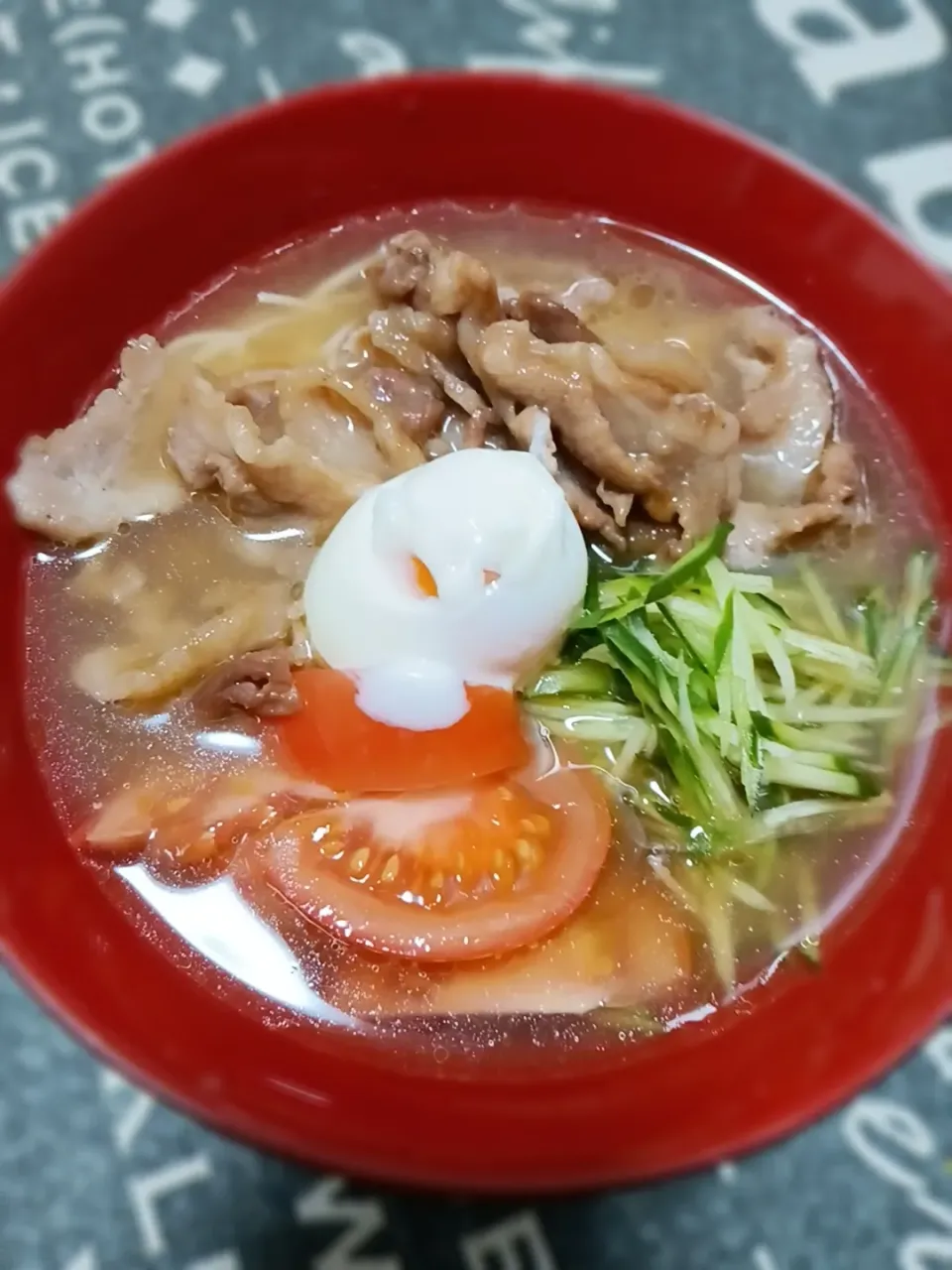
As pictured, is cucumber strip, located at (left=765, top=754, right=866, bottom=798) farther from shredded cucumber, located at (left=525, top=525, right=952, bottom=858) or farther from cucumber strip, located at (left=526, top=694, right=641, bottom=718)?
cucumber strip, located at (left=526, top=694, right=641, bottom=718)

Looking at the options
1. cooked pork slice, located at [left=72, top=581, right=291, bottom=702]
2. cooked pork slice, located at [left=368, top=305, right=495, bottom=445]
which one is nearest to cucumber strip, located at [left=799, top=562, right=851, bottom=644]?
cooked pork slice, located at [left=368, top=305, right=495, bottom=445]

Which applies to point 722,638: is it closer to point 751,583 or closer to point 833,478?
point 751,583

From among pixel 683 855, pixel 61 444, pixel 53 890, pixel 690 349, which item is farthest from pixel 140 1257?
pixel 690 349

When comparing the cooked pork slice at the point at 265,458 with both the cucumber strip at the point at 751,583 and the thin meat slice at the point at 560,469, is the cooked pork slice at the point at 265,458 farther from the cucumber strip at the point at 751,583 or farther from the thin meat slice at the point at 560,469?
the cucumber strip at the point at 751,583

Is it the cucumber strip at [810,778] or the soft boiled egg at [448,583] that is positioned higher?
the soft boiled egg at [448,583]

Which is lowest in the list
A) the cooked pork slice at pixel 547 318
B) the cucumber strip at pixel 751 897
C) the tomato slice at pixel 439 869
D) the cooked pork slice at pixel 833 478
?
the cucumber strip at pixel 751 897

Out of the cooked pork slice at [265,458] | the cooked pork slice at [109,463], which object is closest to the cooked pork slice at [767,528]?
the cooked pork slice at [265,458]
